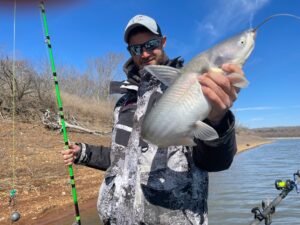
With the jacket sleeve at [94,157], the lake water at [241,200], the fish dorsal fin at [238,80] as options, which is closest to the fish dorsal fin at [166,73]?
the fish dorsal fin at [238,80]

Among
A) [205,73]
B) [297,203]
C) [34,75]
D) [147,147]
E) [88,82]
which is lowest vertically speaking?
[297,203]

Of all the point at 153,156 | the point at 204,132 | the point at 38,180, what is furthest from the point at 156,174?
the point at 38,180

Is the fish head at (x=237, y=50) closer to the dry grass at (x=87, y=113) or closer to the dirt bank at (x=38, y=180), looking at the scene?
the dirt bank at (x=38, y=180)

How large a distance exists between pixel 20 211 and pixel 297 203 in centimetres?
732

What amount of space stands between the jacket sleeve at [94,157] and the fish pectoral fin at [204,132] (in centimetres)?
152

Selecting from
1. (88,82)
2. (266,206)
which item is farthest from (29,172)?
(88,82)

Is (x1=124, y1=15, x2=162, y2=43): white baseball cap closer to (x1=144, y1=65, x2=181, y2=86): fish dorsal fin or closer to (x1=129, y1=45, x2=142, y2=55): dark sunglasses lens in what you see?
(x1=129, y1=45, x2=142, y2=55): dark sunglasses lens

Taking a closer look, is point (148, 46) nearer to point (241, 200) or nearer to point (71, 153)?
point (71, 153)

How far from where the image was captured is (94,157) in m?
3.67

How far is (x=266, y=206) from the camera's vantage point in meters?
5.02

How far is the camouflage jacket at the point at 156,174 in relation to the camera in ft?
8.25

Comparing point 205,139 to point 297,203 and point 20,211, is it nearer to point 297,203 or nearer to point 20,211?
point 20,211

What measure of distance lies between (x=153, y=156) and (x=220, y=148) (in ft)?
1.80

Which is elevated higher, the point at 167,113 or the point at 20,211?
the point at 167,113
